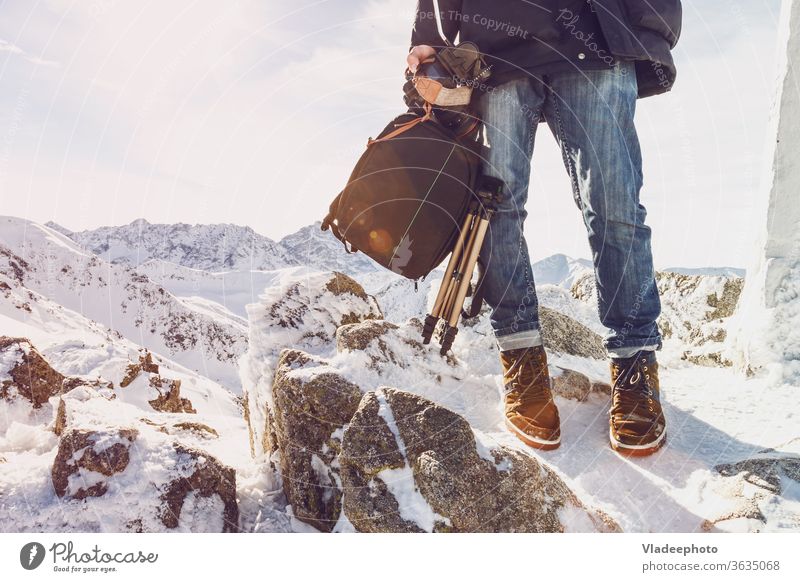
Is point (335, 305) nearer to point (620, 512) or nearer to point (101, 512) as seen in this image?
point (101, 512)

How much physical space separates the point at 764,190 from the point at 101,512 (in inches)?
165

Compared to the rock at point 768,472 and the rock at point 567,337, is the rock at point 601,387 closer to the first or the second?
the rock at point 567,337

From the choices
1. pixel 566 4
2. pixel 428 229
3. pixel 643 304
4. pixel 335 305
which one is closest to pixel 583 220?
pixel 643 304

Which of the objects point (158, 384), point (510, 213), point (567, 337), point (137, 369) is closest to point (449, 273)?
point (510, 213)

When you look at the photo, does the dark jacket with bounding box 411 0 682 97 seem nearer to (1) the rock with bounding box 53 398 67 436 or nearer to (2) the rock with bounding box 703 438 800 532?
(2) the rock with bounding box 703 438 800 532

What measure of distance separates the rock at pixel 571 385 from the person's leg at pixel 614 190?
591 millimetres

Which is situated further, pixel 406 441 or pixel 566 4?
pixel 566 4

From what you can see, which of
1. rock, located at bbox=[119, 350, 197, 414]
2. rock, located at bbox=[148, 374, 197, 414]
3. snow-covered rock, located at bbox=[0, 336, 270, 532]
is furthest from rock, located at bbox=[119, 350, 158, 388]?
snow-covered rock, located at bbox=[0, 336, 270, 532]

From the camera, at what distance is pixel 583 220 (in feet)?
7.55

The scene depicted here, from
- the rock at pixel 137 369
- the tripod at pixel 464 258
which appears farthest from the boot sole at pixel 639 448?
the rock at pixel 137 369

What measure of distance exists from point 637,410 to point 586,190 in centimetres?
103

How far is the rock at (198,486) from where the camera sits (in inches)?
72.9

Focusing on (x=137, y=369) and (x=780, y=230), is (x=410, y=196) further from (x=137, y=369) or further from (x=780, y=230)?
(x=137, y=369)
